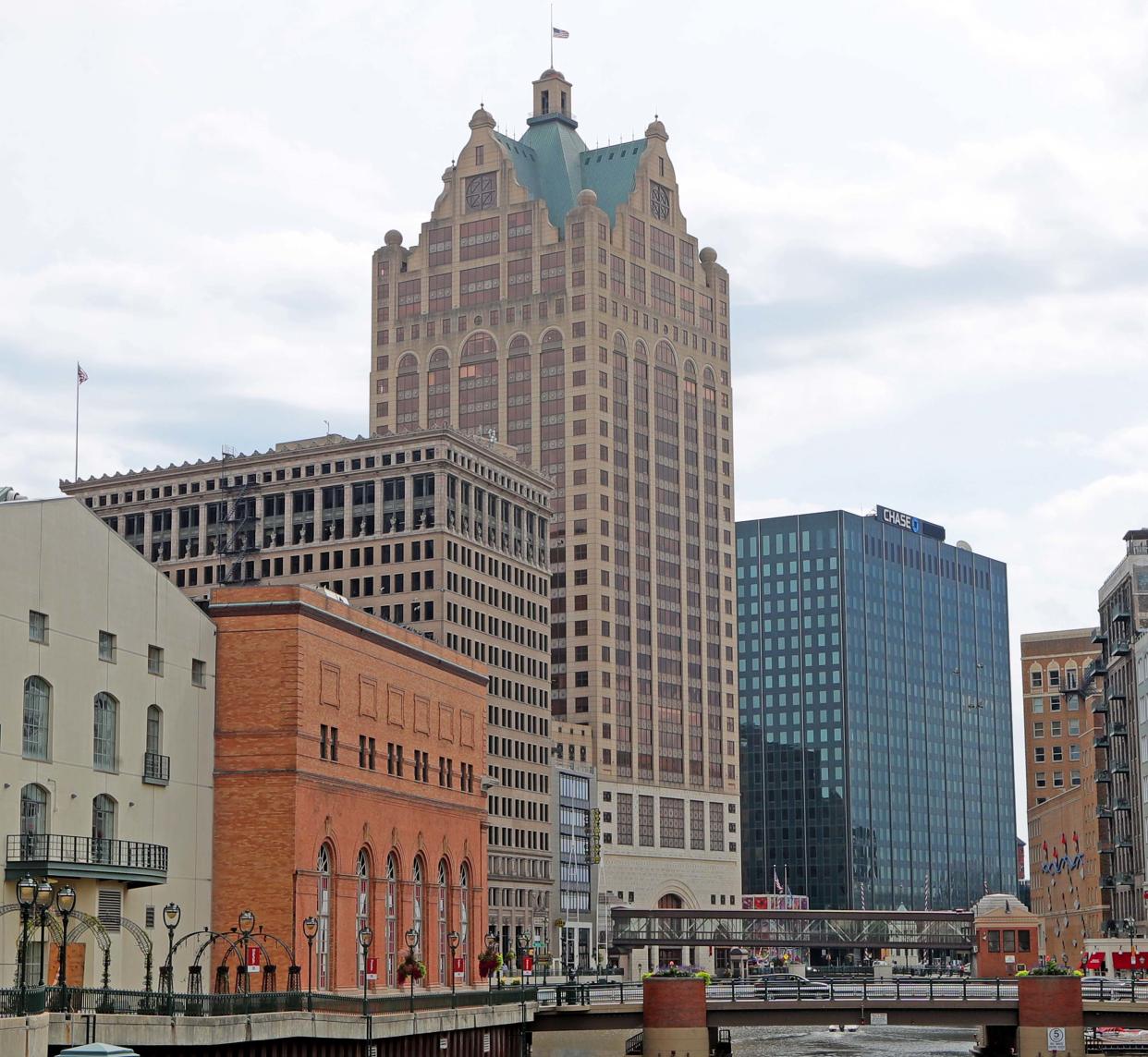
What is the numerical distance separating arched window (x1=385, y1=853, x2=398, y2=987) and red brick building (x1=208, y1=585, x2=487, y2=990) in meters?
0.11

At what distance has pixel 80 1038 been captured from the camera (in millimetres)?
64312

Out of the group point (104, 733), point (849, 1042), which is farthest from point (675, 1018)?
point (849, 1042)

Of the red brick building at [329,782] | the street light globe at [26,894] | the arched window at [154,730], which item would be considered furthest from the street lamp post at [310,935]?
the street light globe at [26,894]

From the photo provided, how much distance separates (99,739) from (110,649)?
13.5 ft

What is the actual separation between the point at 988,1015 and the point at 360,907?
3249 centimetres

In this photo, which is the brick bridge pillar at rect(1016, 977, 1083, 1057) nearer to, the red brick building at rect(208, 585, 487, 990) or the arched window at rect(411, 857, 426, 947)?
the red brick building at rect(208, 585, 487, 990)

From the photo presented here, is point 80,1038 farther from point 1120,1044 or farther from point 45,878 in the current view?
point 1120,1044

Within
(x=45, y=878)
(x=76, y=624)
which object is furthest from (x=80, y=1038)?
(x=76, y=624)

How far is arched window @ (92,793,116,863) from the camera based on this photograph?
278ft

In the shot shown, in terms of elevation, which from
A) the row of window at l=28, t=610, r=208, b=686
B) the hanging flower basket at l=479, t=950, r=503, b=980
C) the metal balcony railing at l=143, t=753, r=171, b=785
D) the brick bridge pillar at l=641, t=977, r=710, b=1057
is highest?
the row of window at l=28, t=610, r=208, b=686

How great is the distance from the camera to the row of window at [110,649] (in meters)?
82.5

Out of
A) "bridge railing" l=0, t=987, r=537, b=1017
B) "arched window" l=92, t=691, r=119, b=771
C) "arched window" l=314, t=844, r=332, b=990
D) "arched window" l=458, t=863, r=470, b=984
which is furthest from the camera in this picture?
"arched window" l=458, t=863, r=470, b=984

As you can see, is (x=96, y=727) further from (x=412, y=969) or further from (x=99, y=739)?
(x=412, y=969)

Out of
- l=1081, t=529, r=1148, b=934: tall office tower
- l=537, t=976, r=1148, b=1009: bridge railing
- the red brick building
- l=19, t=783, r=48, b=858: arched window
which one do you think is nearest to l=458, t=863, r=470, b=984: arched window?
the red brick building
